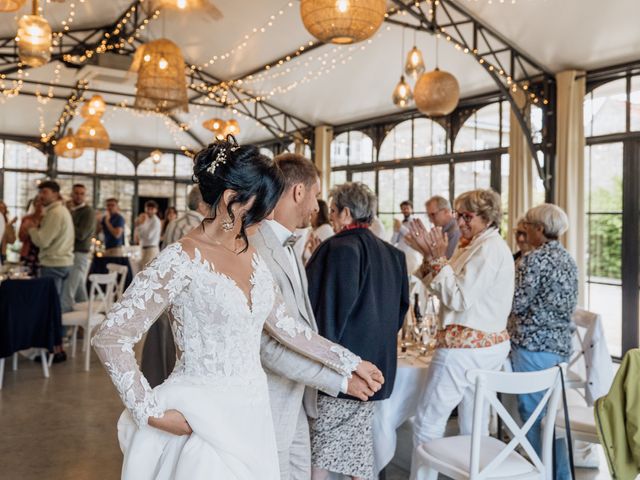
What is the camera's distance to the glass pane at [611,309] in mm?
7285

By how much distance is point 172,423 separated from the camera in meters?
1.60

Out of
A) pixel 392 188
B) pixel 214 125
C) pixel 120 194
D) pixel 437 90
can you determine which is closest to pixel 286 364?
pixel 437 90

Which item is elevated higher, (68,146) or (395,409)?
(68,146)

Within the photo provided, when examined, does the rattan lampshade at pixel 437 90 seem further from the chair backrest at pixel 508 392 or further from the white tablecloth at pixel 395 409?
the chair backrest at pixel 508 392

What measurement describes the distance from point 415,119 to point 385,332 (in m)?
8.78

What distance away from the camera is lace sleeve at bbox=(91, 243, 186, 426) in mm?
1532

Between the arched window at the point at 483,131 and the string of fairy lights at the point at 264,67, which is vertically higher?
the string of fairy lights at the point at 264,67

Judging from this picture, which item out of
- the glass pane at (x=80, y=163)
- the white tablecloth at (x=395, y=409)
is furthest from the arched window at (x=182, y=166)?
the white tablecloth at (x=395, y=409)

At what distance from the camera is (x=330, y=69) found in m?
10.7

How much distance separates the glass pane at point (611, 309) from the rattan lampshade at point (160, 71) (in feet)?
17.5

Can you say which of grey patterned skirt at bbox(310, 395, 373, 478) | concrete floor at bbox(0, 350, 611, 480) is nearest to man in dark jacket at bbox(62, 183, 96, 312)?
concrete floor at bbox(0, 350, 611, 480)

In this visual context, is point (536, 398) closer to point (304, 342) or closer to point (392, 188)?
point (304, 342)

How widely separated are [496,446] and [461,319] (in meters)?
0.59

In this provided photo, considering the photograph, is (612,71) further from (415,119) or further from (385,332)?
(385,332)
